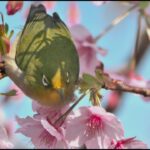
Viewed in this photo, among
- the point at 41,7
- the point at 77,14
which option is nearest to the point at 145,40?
the point at 77,14

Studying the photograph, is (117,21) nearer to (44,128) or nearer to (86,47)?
(86,47)

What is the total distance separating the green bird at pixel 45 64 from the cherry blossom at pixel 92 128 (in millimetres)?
146

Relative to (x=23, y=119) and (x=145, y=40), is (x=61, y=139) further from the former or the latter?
(x=145, y=40)

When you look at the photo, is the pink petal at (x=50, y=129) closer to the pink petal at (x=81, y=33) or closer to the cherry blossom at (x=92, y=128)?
the cherry blossom at (x=92, y=128)

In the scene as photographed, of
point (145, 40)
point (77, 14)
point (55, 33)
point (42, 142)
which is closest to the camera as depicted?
point (55, 33)

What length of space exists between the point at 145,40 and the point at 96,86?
6.24ft

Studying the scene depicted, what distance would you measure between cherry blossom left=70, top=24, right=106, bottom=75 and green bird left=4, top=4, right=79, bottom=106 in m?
0.57

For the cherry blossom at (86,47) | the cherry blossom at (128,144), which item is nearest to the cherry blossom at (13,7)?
the cherry blossom at (86,47)

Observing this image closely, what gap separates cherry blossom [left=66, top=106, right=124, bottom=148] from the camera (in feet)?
5.71

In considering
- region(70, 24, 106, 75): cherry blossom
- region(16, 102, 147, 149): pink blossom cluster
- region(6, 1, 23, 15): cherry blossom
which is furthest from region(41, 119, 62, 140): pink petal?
region(70, 24, 106, 75): cherry blossom

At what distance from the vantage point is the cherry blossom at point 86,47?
2.32 meters

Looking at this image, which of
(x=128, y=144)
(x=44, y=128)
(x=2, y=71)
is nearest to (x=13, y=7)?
(x=2, y=71)

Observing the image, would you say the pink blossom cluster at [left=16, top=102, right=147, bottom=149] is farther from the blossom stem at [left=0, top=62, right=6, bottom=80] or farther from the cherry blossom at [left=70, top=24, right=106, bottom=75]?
the cherry blossom at [left=70, top=24, right=106, bottom=75]

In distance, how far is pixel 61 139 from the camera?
177 cm
